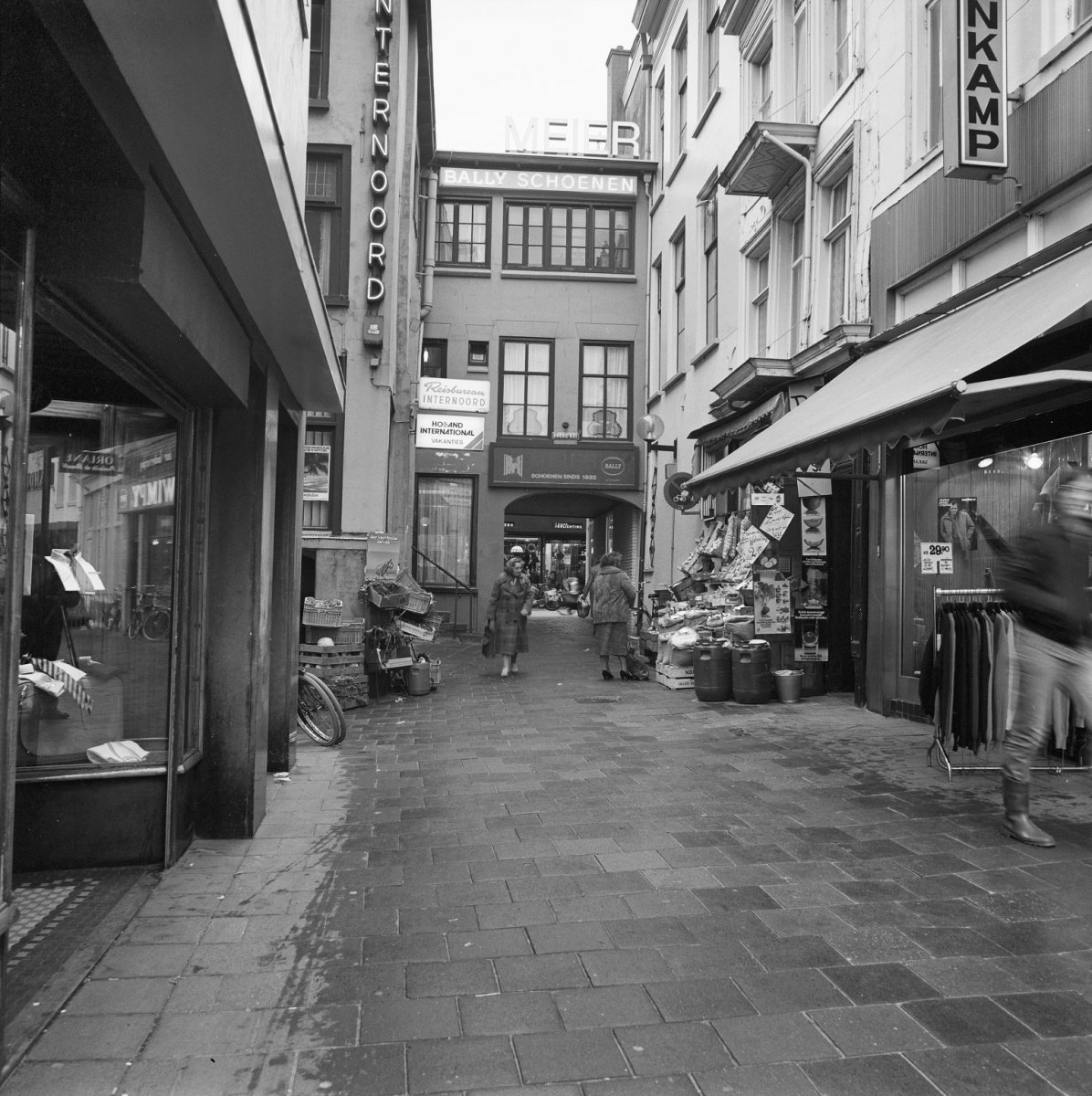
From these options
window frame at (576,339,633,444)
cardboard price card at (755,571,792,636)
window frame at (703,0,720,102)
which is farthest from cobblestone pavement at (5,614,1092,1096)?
window frame at (576,339,633,444)

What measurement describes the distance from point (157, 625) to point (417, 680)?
6.11 meters

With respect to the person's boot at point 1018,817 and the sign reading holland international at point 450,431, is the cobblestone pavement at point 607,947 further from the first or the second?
the sign reading holland international at point 450,431

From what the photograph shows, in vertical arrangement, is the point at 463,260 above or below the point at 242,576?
above

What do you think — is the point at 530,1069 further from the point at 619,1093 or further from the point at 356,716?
the point at 356,716

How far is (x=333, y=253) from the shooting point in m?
13.7

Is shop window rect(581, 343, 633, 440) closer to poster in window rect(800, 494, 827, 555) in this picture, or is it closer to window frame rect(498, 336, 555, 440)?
window frame rect(498, 336, 555, 440)

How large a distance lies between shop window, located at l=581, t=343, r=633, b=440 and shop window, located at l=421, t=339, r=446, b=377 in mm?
3252

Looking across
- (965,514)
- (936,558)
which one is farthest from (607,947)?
(936,558)

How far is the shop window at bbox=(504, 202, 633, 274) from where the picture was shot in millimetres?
21812

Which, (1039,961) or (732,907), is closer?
(1039,961)

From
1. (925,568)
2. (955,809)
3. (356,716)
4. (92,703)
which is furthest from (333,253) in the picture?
(955,809)

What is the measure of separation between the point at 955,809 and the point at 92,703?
190 inches

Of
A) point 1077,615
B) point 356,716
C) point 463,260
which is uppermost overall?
point 463,260

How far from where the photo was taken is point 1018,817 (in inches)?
188
